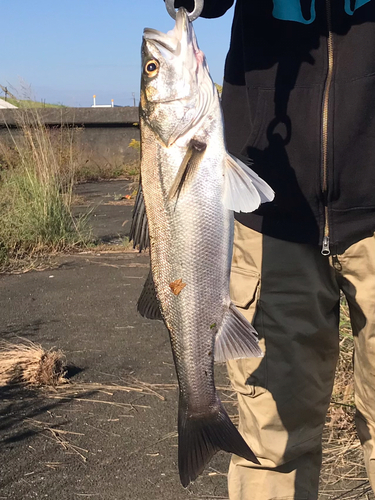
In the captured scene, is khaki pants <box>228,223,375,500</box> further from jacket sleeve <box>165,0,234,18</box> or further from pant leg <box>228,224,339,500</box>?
jacket sleeve <box>165,0,234,18</box>

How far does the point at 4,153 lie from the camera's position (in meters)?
9.52

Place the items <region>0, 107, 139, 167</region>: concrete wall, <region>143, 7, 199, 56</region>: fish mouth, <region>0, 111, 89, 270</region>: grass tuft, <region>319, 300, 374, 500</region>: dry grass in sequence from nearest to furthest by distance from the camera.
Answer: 1. <region>143, 7, 199, 56</region>: fish mouth
2. <region>319, 300, 374, 500</region>: dry grass
3. <region>0, 111, 89, 270</region>: grass tuft
4. <region>0, 107, 139, 167</region>: concrete wall

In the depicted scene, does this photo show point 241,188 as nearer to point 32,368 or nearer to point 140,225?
point 140,225

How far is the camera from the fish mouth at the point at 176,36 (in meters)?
1.70

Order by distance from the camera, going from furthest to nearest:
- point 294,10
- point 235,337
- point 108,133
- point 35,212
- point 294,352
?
→ point 108,133 → point 35,212 → point 294,352 → point 294,10 → point 235,337

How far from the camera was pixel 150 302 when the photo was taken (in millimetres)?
1983

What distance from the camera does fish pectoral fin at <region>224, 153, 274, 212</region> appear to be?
1.75 metres

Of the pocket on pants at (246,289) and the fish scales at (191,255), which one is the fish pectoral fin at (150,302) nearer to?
the fish scales at (191,255)

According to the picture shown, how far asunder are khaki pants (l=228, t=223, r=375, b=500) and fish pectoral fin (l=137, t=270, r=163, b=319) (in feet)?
1.49

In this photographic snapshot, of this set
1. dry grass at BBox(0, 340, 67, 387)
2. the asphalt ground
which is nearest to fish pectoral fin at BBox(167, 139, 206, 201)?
the asphalt ground

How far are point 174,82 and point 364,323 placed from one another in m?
1.20

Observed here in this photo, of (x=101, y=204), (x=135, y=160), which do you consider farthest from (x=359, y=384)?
(x=135, y=160)

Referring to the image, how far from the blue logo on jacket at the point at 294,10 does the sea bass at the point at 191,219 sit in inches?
21.5

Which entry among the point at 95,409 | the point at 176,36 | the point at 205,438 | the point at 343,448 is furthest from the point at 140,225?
the point at 95,409
